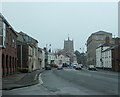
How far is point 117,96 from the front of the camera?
1398 centimetres

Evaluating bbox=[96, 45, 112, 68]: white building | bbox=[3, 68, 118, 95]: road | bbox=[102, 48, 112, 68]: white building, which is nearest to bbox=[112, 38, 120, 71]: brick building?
bbox=[102, 48, 112, 68]: white building

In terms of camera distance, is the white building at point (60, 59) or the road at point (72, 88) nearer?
the road at point (72, 88)

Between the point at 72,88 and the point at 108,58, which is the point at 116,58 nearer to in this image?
the point at 108,58

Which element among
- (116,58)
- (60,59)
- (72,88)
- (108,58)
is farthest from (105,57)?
(60,59)

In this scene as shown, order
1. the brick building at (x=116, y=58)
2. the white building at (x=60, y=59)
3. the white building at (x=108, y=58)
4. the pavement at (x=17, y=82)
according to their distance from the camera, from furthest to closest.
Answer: the white building at (x=60, y=59) < the white building at (x=108, y=58) < the brick building at (x=116, y=58) < the pavement at (x=17, y=82)

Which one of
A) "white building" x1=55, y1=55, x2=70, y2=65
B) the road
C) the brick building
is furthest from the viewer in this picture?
"white building" x1=55, y1=55, x2=70, y2=65

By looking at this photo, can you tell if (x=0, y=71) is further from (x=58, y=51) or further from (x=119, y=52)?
(x=58, y=51)

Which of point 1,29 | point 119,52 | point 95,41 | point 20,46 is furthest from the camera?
point 95,41

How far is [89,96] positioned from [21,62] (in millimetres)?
45155

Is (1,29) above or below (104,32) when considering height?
below

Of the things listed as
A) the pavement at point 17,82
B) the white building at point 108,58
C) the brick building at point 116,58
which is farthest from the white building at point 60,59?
the pavement at point 17,82

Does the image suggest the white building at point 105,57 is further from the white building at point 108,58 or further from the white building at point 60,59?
the white building at point 60,59

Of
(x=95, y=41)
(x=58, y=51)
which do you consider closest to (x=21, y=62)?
(x=95, y=41)

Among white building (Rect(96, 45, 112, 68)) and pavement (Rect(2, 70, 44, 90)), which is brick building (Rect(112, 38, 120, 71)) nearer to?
white building (Rect(96, 45, 112, 68))
